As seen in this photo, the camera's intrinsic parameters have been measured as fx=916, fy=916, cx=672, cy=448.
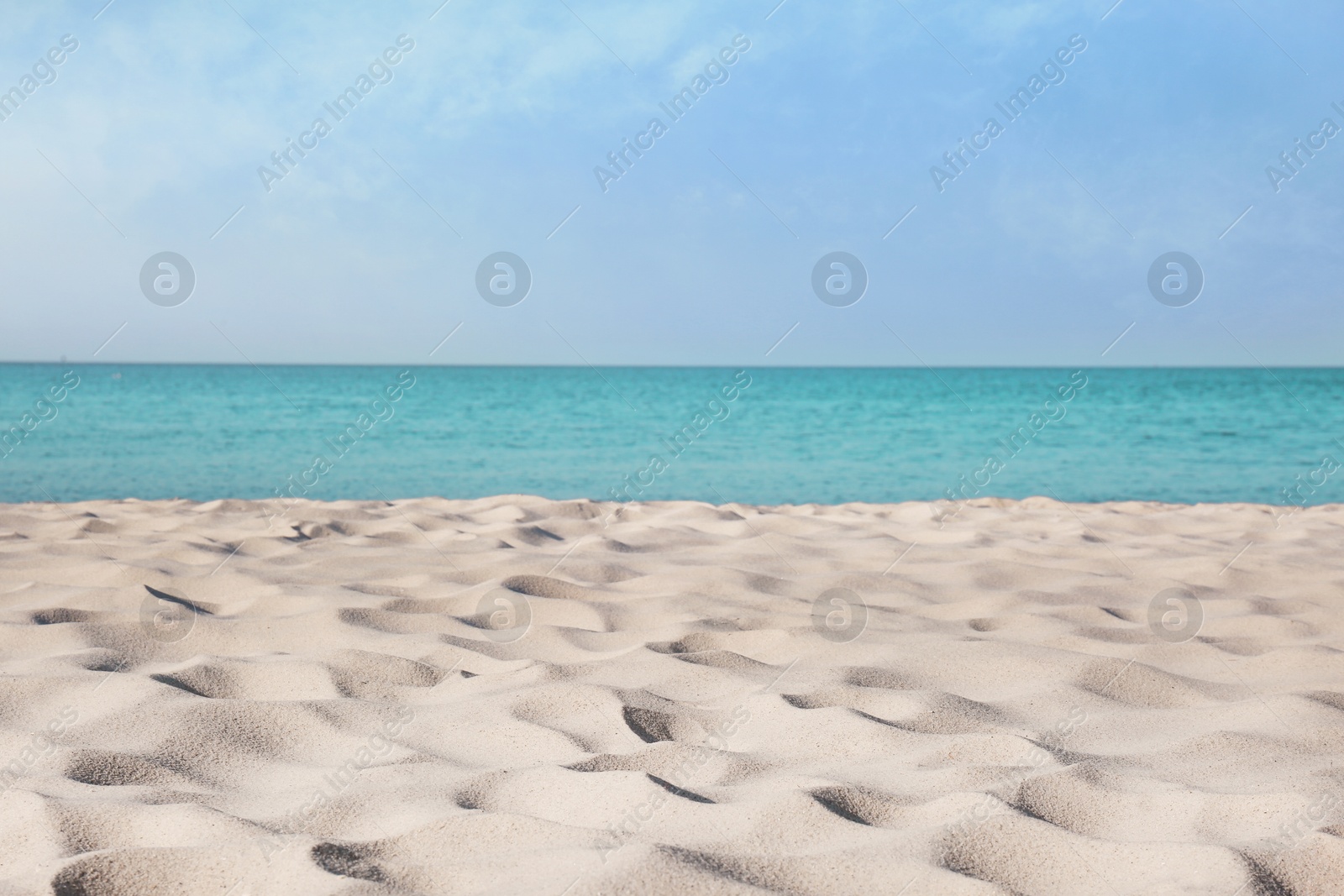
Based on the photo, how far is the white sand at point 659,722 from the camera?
1.44 metres

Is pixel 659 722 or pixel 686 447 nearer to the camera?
pixel 659 722

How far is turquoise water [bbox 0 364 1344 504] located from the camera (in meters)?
9.27

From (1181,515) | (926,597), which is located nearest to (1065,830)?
(926,597)

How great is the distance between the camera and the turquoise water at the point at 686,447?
30.4ft

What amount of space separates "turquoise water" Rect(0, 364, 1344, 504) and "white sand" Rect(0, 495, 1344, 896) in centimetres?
488

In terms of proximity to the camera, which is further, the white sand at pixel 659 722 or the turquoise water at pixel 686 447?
the turquoise water at pixel 686 447

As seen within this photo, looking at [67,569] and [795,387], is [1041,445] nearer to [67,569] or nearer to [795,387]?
[67,569]

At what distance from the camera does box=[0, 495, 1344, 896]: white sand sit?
1443mm

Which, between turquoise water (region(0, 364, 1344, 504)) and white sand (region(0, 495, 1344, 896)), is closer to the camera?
white sand (region(0, 495, 1344, 896))

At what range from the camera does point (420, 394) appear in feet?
92.3

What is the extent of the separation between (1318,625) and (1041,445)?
1037cm

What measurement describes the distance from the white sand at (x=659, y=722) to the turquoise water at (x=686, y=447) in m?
4.88

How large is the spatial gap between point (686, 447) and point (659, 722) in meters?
10.8

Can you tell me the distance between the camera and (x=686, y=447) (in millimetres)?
12984
